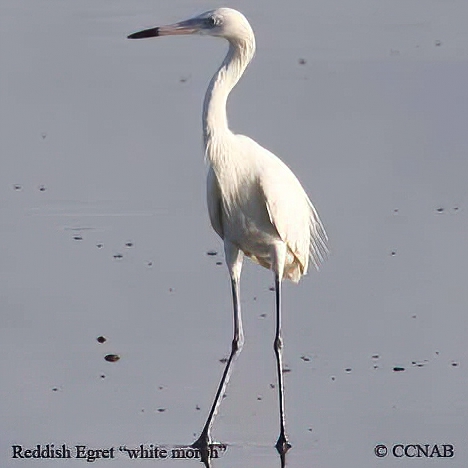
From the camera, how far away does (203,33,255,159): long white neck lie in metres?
10.3

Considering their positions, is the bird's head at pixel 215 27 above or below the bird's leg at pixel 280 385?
above

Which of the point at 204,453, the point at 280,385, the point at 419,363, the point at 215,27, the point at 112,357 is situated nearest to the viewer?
the point at 204,453

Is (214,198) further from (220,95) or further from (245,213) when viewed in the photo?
(220,95)

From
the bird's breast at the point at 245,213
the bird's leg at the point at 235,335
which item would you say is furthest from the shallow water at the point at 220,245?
the bird's breast at the point at 245,213

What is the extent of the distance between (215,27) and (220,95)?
435 millimetres

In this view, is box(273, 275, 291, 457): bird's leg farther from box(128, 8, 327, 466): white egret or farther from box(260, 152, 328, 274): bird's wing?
box(260, 152, 328, 274): bird's wing

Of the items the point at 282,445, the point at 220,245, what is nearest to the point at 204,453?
the point at 282,445

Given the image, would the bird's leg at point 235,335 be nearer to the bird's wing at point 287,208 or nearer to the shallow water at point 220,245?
the shallow water at point 220,245

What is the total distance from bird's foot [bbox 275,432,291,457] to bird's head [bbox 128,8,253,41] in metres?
2.31

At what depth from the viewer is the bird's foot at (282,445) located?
A: 9857 millimetres

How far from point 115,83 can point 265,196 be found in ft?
26.2

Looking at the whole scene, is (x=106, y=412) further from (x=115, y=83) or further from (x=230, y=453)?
(x=115, y=83)

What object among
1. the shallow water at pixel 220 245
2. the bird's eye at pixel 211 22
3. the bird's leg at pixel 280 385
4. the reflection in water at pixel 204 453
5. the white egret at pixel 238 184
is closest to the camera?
the reflection in water at pixel 204 453

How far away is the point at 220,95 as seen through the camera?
10297 mm
